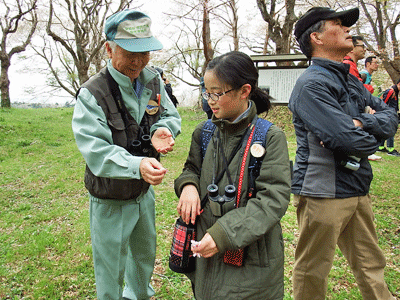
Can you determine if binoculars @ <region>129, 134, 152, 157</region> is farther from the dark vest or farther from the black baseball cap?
the black baseball cap

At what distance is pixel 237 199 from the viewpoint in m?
1.56

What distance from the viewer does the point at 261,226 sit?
1416 millimetres

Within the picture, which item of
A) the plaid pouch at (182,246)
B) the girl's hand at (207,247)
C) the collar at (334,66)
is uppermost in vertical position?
the collar at (334,66)

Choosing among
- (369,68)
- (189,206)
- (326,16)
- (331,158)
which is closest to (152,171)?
(189,206)

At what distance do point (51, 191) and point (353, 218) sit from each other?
544 cm

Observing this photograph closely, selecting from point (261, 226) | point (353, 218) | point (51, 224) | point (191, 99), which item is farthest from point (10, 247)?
point (191, 99)

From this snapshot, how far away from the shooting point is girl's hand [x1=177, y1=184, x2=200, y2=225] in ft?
5.12

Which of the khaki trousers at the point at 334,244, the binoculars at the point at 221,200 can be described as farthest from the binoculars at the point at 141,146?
the khaki trousers at the point at 334,244

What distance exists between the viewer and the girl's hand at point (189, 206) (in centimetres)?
156

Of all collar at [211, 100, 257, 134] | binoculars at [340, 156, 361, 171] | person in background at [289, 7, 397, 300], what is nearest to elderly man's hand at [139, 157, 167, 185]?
collar at [211, 100, 257, 134]

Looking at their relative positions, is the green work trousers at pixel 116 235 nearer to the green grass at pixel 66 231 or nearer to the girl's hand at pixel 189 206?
the girl's hand at pixel 189 206

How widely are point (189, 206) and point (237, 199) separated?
0.26 meters

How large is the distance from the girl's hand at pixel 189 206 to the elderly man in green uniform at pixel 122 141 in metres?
0.19

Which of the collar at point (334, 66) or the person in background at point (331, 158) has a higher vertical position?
the collar at point (334, 66)
